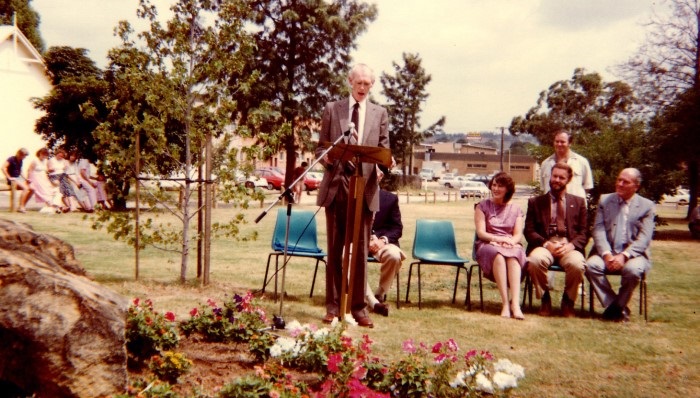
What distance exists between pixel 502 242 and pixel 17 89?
1548 inches

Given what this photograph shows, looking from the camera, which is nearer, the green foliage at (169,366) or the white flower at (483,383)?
the white flower at (483,383)

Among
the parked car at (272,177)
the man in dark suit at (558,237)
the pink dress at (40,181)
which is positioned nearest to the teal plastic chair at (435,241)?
the man in dark suit at (558,237)

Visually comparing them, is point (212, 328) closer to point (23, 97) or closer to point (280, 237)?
point (280, 237)

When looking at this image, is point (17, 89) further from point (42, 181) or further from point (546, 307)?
point (546, 307)

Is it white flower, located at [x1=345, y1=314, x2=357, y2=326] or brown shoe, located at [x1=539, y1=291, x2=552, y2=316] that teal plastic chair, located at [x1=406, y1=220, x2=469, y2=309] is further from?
white flower, located at [x1=345, y1=314, x2=357, y2=326]

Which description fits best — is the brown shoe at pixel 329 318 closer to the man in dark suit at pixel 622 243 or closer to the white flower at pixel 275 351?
the white flower at pixel 275 351

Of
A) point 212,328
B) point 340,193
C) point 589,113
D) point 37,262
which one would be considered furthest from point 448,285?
point 589,113

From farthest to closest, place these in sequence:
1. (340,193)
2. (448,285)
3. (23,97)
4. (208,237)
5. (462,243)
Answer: (23,97), (462,243), (448,285), (208,237), (340,193)

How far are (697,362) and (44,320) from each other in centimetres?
484

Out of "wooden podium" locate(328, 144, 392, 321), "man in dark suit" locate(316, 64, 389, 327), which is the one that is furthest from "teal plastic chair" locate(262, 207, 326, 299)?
"wooden podium" locate(328, 144, 392, 321)

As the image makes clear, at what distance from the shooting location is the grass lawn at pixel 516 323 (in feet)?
15.1

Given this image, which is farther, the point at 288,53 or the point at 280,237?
the point at 288,53

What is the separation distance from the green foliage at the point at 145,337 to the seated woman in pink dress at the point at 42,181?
13.7m

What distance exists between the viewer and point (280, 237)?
740cm
